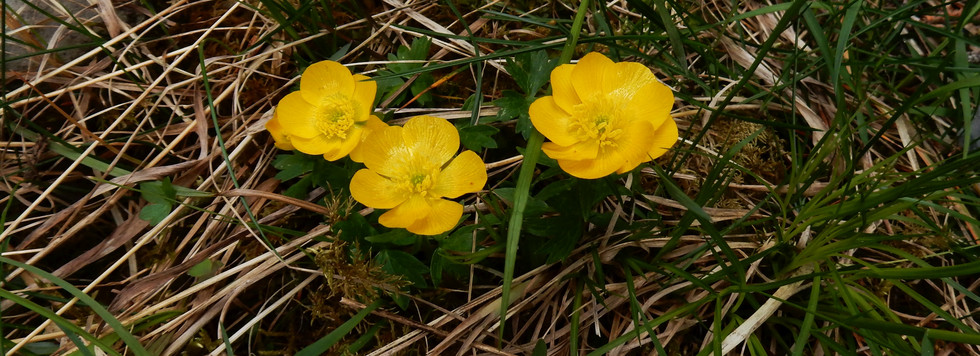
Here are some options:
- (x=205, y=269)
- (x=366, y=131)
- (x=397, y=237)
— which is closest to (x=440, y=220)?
(x=397, y=237)

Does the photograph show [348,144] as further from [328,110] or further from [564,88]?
[564,88]

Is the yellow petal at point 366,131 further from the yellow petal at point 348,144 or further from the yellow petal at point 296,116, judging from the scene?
the yellow petal at point 296,116

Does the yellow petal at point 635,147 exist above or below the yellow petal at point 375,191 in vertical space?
above

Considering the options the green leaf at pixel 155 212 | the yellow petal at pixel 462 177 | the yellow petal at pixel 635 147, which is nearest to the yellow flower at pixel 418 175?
the yellow petal at pixel 462 177

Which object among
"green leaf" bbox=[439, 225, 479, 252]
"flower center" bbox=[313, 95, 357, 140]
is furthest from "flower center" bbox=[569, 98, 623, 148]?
"flower center" bbox=[313, 95, 357, 140]

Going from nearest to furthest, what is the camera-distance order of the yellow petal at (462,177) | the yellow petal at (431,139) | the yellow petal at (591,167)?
1. the yellow petal at (591,167)
2. the yellow petal at (462,177)
3. the yellow petal at (431,139)

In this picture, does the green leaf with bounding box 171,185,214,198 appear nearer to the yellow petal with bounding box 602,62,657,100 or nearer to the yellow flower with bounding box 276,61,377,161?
the yellow flower with bounding box 276,61,377,161
